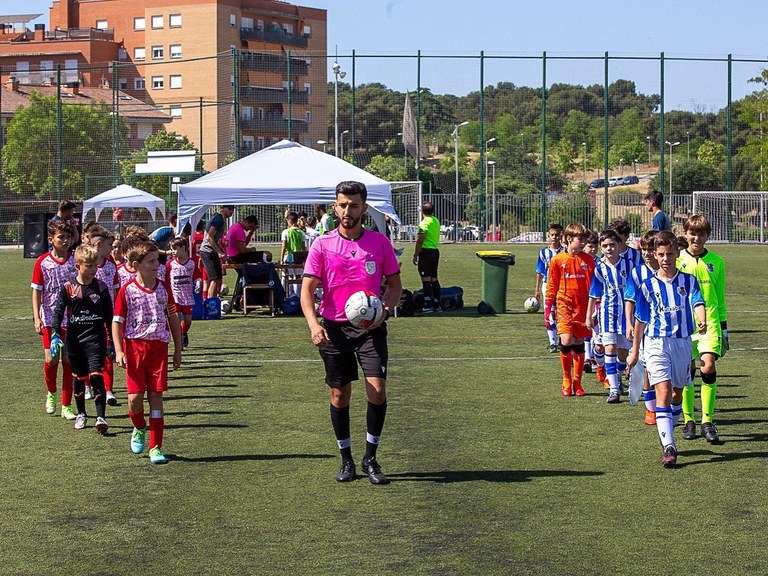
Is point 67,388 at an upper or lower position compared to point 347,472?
upper

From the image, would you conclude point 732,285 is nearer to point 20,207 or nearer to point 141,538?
point 141,538

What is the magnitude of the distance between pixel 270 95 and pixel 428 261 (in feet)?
153

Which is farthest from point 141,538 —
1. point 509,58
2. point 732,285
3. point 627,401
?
point 509,58

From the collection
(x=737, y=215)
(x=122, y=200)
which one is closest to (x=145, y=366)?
(x=122, y=200)

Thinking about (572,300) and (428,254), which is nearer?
(572,300)

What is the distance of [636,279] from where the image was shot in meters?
8.92

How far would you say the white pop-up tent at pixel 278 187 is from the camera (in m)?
22.0

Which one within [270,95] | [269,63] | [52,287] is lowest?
[52,287]

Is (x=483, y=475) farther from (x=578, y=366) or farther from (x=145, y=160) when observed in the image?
(x=145, y=160)

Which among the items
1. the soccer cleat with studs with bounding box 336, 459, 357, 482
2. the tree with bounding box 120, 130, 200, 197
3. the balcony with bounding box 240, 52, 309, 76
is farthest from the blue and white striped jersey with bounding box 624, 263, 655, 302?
the balcony with bounding box 240, 52, 309, 76

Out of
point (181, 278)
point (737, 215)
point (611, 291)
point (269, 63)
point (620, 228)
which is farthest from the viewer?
point (269, 63)

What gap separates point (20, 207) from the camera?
55938 millimetres

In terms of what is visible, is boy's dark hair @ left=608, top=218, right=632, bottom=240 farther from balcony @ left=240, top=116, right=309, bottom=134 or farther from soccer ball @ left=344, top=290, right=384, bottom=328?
balcony @ left=240, top=116, right=309, bottom=134

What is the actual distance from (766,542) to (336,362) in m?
2.87
